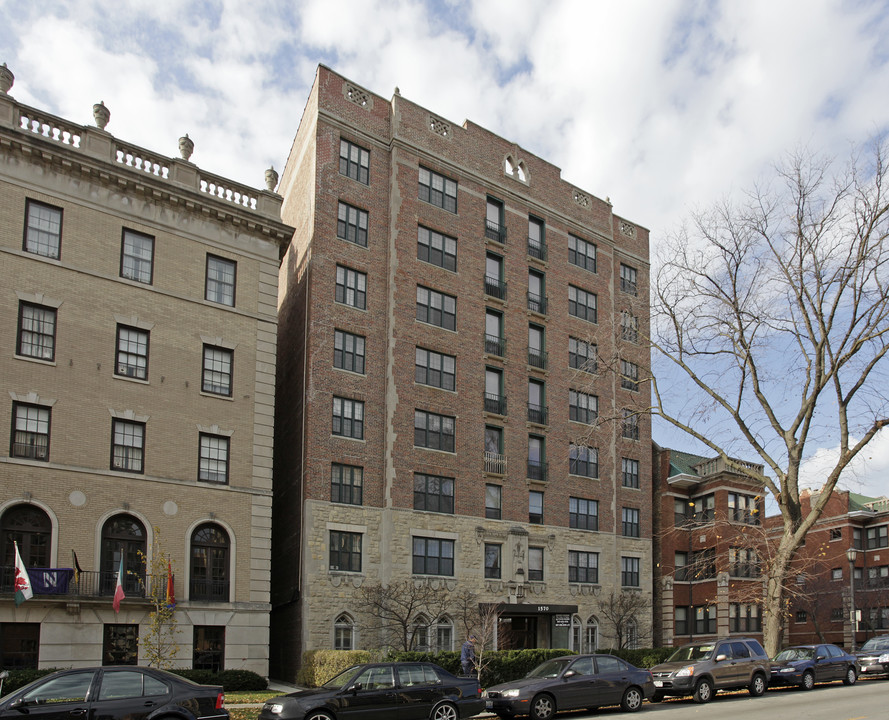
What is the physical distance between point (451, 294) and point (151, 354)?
14.2m

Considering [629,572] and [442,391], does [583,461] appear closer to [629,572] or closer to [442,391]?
[629,572]

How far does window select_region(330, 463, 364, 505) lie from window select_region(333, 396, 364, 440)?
1320 millimetres

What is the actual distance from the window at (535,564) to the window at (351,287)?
13680mm

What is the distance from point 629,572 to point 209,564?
23.1 meters

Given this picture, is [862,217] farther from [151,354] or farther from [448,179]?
[151,354]

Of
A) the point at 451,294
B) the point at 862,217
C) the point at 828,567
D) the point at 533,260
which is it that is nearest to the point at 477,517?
the point at 451,294

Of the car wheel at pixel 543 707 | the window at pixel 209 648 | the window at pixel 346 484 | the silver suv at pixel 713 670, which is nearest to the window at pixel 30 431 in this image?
the window at pixel 209 648

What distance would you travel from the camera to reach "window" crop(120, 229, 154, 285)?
2834 centimetres

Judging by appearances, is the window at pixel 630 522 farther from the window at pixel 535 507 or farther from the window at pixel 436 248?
the window at pixel 436 248

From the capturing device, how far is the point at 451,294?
123 ft

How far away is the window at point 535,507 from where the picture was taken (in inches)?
1523

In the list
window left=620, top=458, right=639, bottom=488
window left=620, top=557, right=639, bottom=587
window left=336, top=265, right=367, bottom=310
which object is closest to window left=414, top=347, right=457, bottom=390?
window left=336, top=265, right=367, bottom=310

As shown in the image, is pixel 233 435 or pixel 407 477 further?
pixel 407 477

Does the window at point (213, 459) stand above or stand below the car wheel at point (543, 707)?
above
